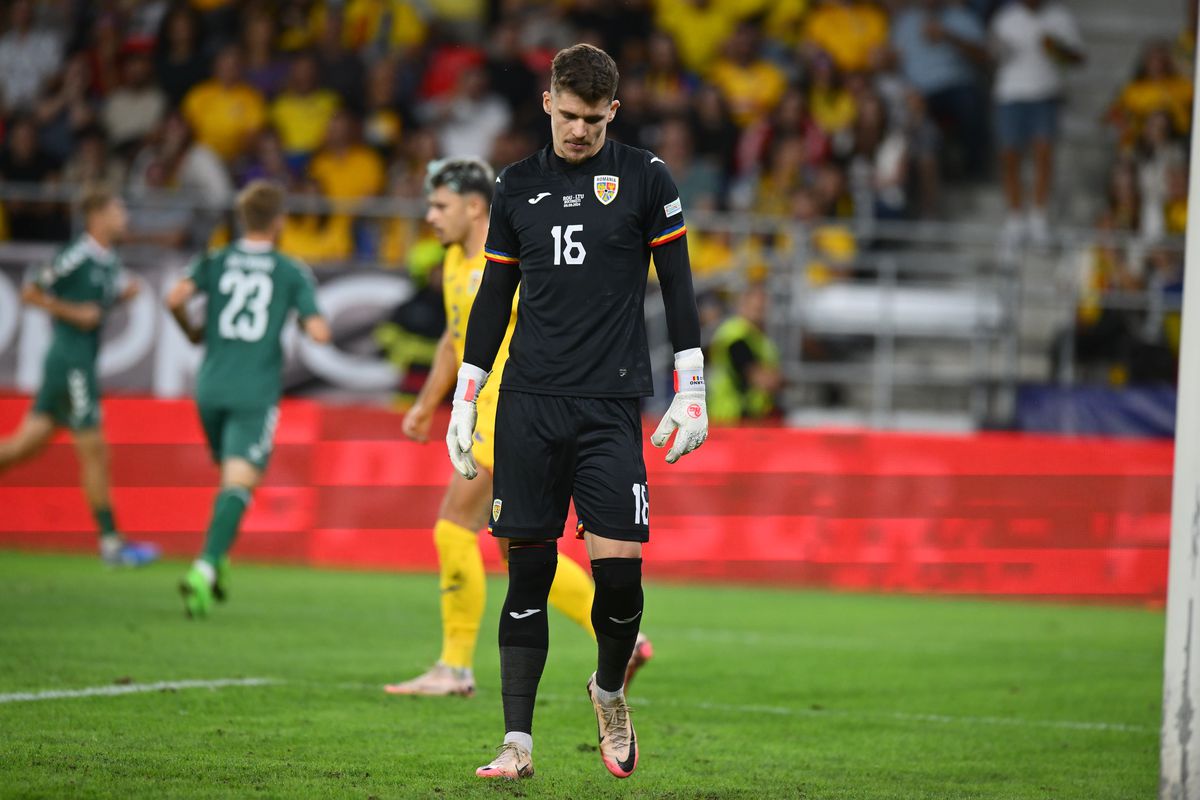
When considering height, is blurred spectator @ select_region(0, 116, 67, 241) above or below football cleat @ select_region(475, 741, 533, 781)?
above

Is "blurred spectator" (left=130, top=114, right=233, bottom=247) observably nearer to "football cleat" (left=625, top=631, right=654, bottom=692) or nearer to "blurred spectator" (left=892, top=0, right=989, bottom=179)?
"blurred spectator" (left=892, top=0, right=989, bottom=179)

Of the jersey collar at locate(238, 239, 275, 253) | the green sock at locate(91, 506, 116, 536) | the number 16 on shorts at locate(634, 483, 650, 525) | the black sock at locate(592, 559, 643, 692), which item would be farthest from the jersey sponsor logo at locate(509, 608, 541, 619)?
the green sock at locate(91, 506, 116, 536)

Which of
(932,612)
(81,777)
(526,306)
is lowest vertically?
(932,612)

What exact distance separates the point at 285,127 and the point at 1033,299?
813 cm

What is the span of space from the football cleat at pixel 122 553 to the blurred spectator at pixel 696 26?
356 inches

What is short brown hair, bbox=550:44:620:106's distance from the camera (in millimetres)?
5379

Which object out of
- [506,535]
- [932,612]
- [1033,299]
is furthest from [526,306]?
[1033,299]

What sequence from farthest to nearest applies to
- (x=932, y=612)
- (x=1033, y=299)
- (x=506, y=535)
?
(x=1033, y=299) → (x=932, y=612) → (x=506, y=535)

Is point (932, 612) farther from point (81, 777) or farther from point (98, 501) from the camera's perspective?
point (81, 777)

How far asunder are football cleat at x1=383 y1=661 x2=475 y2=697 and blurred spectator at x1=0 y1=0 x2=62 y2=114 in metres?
13.4

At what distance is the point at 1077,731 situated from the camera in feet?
23.6

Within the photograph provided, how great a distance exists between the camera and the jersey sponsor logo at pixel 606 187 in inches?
217

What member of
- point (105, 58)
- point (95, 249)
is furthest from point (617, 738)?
point (105, 58)

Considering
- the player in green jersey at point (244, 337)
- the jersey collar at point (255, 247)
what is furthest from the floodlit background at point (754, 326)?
the jersey collar at point (255, 247)
